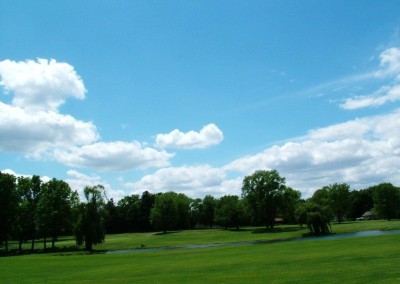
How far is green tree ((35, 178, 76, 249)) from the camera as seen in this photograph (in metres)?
77.6

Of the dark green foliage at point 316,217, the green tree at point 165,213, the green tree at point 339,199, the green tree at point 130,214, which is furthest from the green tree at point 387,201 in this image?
the green tree at point 130,214

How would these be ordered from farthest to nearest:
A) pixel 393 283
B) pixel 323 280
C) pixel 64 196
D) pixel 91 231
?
pixel 64 196 < pixel 91 231 < pixel 323 280 < pixel 393 283

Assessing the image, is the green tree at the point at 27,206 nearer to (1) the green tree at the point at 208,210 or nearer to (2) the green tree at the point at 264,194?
(2) the green tree at the point at 264,194

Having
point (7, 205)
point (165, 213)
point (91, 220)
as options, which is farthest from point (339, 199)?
point (7, 205)

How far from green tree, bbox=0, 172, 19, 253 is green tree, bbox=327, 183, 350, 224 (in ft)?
343

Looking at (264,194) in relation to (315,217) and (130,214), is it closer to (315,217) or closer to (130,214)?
(315,217)

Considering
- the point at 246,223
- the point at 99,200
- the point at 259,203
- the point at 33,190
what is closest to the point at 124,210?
the point at 246,223

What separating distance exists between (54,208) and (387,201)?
103m

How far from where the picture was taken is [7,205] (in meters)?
74.7

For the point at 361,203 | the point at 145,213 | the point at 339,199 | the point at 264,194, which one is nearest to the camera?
the point at 264,194

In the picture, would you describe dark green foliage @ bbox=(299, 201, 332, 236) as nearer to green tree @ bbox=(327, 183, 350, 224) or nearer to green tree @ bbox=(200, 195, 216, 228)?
green tree @ bbox=(327, 183, 350, 224)

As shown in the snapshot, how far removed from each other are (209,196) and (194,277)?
471 ft

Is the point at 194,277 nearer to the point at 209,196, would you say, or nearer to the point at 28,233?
the point at 28,233

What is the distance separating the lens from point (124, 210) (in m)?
162
